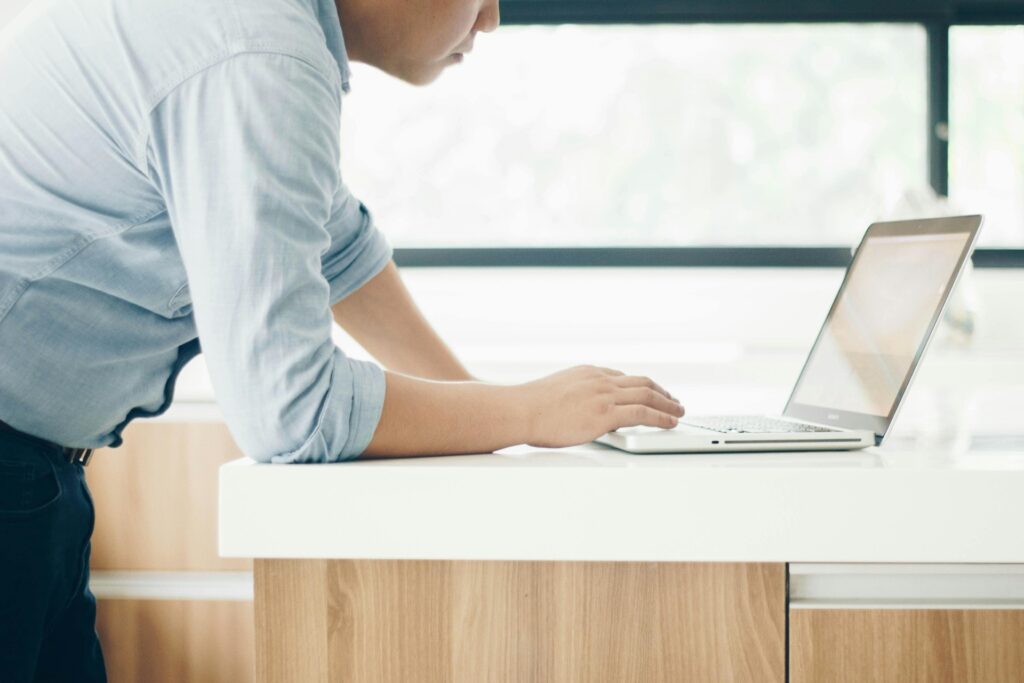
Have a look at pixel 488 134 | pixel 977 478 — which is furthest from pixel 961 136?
pixel 977 478

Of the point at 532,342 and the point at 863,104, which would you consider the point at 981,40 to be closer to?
the point at 863,104

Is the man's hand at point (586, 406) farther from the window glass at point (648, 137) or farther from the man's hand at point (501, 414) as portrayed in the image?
the window glass at point (648, 137)

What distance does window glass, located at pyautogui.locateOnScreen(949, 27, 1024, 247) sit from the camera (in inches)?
94.7

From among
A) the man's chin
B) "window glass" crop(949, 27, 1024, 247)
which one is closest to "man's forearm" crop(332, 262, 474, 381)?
the man's chin

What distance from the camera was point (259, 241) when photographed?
735 millimetres

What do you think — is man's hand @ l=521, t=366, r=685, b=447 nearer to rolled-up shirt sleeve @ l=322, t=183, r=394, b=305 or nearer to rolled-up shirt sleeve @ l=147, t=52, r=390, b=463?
rolled-up shirt sleeve @ l=147, t=52, r=390, b=463

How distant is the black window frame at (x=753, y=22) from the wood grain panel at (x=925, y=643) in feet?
5.58

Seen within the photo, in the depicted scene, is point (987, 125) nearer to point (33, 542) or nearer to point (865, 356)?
point (865, 356)

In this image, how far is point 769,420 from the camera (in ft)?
3.27

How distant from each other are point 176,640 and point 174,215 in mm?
865

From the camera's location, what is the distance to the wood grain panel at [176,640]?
143 cm

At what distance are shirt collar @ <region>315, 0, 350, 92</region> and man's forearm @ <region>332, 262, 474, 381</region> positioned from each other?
36 cm

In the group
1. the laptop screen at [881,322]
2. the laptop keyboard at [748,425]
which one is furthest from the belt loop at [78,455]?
the laptop screen at [881,322]

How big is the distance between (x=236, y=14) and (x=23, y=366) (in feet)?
1.17
